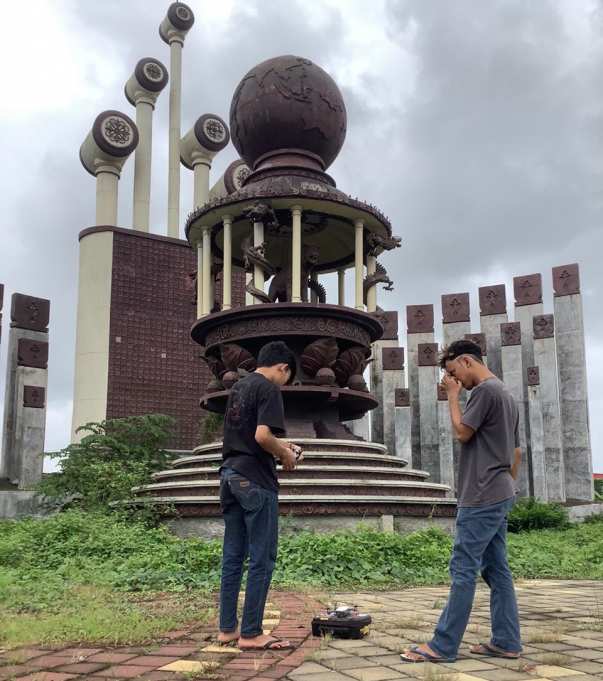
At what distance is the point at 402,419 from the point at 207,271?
931cm

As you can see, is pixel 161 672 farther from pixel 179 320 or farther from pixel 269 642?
pixel 179 320

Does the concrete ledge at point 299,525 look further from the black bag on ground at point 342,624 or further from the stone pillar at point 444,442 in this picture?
the stone pillar at point 444,442

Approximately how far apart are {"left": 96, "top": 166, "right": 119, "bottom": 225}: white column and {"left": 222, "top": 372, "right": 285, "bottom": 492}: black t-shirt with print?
15536 millimetres

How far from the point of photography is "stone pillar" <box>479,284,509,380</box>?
2047 centimetres

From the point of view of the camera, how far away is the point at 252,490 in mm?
4125

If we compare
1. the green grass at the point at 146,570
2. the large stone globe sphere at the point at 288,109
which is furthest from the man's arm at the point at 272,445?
the large stone globe sphere at the point at 288,109

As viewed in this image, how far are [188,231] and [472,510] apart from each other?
33.3ft

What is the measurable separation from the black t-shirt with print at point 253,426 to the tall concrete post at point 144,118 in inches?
649

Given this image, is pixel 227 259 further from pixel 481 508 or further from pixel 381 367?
pixel 381 367

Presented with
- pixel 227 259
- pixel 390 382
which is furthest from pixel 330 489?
pixel 390 382

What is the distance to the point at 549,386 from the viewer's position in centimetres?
1884

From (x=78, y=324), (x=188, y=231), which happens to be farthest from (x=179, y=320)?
(x=188, y=231)

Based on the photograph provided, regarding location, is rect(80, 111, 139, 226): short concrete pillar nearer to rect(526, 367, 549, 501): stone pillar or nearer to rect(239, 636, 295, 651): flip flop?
rect(526, 367, 549, 501): stone pillar

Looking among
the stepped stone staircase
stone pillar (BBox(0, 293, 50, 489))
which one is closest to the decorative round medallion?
stone pillar (BBox(0, 293, 50, 489))
